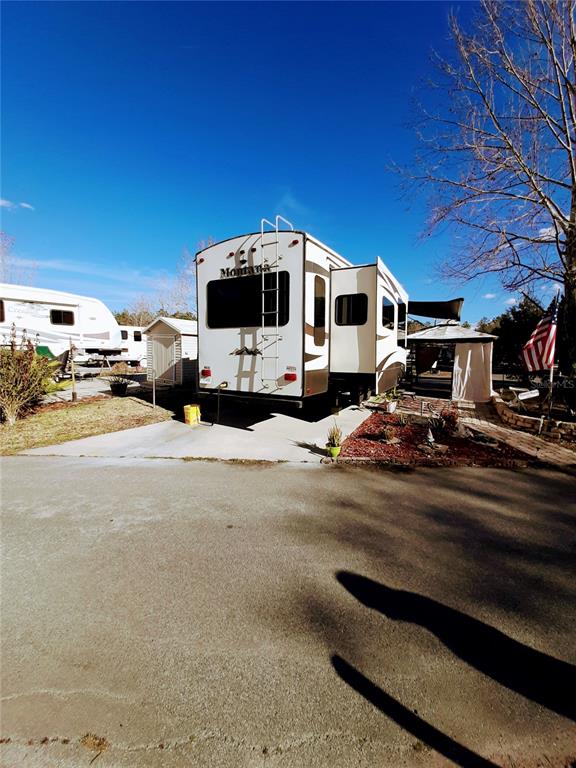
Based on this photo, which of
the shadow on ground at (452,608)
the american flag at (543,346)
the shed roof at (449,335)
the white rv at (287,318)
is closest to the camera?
the shadow on ground at (452,608)

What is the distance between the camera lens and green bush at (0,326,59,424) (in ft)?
28.3

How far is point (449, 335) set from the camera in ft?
45.3

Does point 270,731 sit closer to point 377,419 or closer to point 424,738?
point 424,738

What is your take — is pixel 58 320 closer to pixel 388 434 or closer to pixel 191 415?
pixel 191 415

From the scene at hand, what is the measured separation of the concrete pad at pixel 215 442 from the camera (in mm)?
6512

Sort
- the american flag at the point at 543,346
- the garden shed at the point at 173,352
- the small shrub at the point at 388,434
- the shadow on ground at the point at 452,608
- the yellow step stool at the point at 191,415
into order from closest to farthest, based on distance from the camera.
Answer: the shadow on ground at the point at 452,608
the small shrub at the point at 388,434
the american flag at the point at 543,346
the yellow step stool at the point at 191,415
the garden shed at the point at 173,352

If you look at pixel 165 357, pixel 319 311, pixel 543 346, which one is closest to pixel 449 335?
pixel 543 346

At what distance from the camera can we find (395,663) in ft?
6.98

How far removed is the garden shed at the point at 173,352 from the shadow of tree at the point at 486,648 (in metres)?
13.4

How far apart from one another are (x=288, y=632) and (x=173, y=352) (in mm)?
14068

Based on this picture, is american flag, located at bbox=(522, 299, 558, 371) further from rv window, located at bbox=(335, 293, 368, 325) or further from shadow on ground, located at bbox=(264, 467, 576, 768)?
shadow on ground, located at bbox=(264, 467, 576, 768)

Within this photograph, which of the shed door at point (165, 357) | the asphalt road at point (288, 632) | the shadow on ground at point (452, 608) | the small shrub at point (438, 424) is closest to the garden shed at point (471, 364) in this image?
the small shrub at point (438, 424)

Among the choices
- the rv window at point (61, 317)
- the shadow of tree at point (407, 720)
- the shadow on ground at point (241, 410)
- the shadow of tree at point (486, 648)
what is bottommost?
the shadow of tree at point (407, 720)

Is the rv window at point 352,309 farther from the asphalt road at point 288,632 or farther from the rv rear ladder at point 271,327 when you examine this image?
the asphalt road at point 288,632
